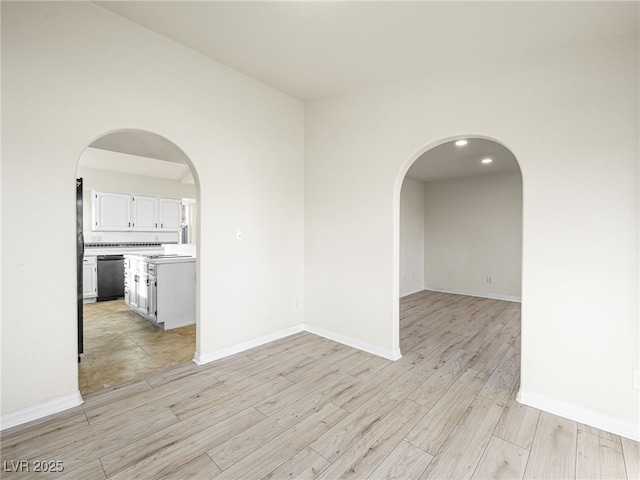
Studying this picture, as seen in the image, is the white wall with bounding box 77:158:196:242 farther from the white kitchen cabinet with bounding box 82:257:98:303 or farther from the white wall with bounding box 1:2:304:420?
the white wall with bounding box 1:2:304:420

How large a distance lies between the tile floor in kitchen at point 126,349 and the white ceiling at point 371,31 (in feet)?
9.63

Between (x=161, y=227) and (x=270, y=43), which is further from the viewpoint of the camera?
(x=161, y=227)

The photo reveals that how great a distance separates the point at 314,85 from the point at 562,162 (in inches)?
94.4

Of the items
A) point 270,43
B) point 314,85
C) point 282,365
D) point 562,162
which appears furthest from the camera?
point 314,85

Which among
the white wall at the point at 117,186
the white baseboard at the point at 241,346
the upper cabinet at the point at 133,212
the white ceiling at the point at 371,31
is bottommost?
the white baseboard at the point at 241,346

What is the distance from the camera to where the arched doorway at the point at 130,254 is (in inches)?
115

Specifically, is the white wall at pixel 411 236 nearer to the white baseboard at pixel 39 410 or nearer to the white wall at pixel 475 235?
the white wall at pixel 475 235

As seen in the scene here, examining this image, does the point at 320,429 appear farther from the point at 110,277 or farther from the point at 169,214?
the point at 169,214

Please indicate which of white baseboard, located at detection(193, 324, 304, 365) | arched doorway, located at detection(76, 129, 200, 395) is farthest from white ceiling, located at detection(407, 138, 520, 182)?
arched doorway, located at detection(76, 129, 200, 395)

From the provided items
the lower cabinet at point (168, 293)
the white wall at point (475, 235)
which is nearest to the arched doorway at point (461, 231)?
the white wall at point (475, 235)

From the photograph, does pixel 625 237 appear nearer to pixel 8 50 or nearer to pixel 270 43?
pixel 270 43

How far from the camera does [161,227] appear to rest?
6848 mm

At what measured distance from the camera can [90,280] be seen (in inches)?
225

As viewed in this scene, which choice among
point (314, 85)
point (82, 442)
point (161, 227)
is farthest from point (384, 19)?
point (161, 227)
